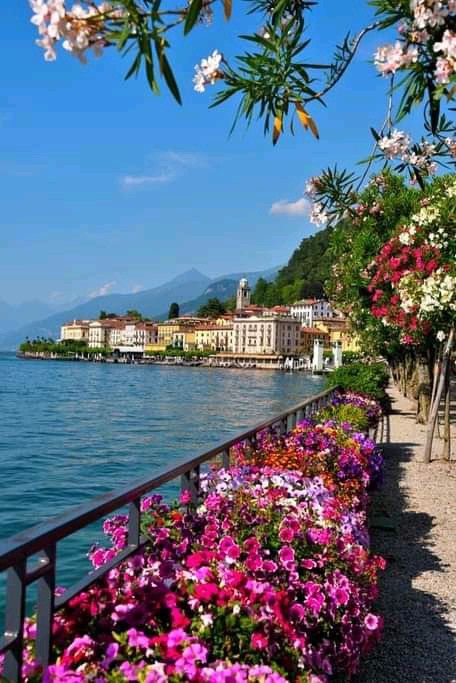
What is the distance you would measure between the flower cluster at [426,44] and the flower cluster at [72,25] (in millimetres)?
879

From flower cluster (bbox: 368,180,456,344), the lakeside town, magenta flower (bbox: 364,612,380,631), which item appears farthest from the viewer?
the lakeside town

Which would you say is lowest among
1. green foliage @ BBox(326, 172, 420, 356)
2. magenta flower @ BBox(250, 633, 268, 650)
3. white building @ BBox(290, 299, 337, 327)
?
magenta flower @ BBox(250, 633, 268, 650)

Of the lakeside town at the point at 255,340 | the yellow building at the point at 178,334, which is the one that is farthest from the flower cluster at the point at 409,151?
the yellow building at the point at 178,334

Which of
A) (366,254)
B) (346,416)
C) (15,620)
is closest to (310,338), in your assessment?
(366,254)

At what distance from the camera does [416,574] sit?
Result: 6.38 metres

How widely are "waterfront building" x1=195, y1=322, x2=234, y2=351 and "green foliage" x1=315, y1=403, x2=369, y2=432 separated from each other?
16149cm

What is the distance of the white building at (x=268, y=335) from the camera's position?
16475 cm

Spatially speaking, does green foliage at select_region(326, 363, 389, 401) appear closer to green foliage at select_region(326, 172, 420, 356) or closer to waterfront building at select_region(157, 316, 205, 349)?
green foliage at select_region(326, 172, 420, 356)

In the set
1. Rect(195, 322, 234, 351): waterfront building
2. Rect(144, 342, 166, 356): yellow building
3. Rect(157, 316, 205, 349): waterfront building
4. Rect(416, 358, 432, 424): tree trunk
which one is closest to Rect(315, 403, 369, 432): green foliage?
Rect(416, 358, 432, 424): tree trunk

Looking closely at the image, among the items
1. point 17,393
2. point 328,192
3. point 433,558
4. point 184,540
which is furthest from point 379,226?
point 17,393

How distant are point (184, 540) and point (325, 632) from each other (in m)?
0.81

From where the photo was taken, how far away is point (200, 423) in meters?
32.3

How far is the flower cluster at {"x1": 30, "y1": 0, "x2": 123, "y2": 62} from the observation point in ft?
6.15

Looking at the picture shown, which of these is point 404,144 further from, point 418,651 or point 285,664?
point 418,651
